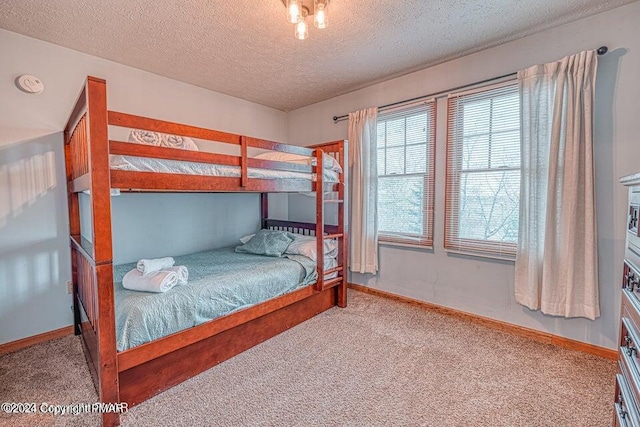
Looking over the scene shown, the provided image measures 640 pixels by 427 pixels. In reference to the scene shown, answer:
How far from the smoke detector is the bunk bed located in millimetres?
345

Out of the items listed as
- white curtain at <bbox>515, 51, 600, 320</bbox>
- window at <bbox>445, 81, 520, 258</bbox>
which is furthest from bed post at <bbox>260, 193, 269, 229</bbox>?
white curtain at <bbox>515, 51, 600, 320</bbox>

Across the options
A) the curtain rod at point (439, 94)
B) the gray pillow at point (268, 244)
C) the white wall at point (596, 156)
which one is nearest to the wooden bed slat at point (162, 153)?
the gray pillow at point (268, 244)

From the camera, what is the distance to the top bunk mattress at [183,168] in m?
1.58

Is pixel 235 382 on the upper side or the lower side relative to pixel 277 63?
lower

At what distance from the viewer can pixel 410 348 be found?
224 centimetres

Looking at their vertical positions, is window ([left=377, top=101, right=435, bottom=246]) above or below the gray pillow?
above

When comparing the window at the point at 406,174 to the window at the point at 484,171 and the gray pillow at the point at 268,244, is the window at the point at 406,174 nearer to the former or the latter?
the window at the point at 484,171

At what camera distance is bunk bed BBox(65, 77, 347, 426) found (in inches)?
56.2

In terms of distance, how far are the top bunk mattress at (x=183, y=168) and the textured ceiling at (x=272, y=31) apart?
3.49 ft

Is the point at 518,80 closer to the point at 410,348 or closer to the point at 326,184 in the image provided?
the point at 326,184

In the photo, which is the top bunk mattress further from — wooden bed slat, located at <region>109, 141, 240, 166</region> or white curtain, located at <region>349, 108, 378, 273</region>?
white curtain, located at <region>349, 108, 378, 273</region>

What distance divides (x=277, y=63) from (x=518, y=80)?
208 cm

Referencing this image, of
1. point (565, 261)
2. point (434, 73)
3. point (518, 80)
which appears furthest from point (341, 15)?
point (565, 261)

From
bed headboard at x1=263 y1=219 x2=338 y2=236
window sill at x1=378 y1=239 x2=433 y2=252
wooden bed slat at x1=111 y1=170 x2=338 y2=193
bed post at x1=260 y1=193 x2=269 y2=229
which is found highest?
wooden bed slat at x1=111 y1=170 x2=338 y2=193
